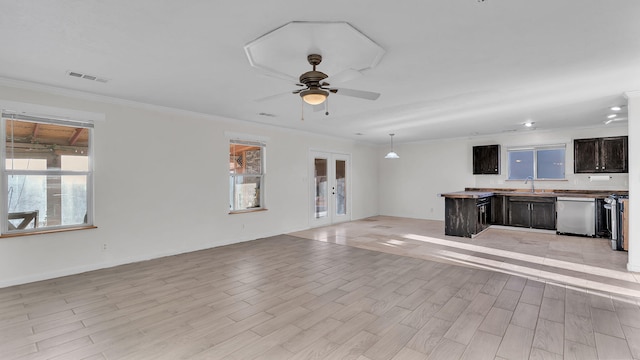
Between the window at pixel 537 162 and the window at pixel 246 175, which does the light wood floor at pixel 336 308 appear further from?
the window at pixel 537 162

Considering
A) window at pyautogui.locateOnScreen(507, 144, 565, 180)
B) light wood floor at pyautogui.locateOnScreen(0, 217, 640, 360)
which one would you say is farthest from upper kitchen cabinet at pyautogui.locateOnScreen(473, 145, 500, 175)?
light wood floor at pyautogui.locateOnScreen(0, 217, 640, 360)

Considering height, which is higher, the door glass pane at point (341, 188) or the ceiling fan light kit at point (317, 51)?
the ceiling fan light kit at point (317, 51)

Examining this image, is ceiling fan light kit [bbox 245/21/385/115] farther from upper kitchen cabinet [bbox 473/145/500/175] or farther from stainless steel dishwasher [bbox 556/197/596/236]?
upper kitchen cabinet [bbox 473/145/500/175]

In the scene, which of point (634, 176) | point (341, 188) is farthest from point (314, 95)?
point (341, 188)

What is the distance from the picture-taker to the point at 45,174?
407cm

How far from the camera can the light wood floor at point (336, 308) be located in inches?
92.7

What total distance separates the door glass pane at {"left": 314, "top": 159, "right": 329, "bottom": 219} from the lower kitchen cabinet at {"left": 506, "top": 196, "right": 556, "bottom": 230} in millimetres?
4591

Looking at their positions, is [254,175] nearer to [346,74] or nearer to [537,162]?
[346,74]

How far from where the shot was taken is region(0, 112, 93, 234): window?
383 cm

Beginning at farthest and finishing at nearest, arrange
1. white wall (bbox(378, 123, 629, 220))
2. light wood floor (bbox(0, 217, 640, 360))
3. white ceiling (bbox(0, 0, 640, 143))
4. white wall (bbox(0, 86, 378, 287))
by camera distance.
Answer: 1. white wall (bbox(378, 123, 629, 220))
2. white wall (bbox(0, 86, 378, 287))
3. light wood floor (bbox(0, 217, 640, 360))
4. white ceiling (bbox(0, 0, 640, 143))

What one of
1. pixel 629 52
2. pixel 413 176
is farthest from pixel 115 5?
pixel 413 176

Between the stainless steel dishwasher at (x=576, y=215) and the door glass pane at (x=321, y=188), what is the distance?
5405 mm

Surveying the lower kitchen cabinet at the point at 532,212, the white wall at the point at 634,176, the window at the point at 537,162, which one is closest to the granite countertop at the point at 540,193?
the lower kitchen cabinet at the point at 532,212

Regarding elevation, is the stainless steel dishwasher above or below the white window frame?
below
